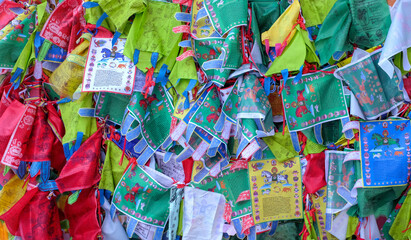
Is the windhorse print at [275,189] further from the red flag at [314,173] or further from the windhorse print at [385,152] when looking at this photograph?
the windhorse print at [385,152]

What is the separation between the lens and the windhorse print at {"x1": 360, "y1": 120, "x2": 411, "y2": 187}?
1272 millimetres

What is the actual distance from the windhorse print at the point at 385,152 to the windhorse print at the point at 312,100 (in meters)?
0.11

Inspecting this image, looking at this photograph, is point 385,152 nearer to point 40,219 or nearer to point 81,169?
point 81,169

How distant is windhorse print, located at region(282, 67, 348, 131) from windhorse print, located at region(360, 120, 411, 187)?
108 mm

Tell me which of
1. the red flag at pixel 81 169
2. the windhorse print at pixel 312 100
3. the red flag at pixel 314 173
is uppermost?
the windhorse print at pixel 312 100

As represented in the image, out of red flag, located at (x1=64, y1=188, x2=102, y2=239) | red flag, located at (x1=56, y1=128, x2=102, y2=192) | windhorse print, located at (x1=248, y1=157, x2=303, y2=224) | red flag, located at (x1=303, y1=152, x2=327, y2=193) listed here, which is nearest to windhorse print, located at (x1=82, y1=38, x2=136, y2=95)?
red flag, located at (x1=56, y1=128, x2=102, y2=192)

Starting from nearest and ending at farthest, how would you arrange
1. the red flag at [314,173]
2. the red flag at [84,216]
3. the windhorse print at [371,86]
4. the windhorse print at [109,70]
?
1. the windhorse print at [371,86]
2. the red flag at [314,173]
3. the windhorse print at [109,70]
4. the red flag at [84,216]

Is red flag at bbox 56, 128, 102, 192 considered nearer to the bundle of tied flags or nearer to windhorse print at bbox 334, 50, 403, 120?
the bundle of tied flags

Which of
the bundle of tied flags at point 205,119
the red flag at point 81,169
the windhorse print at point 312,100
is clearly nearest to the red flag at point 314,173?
the bundle of tied flags at point 205,119

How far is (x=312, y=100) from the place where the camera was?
1.36 meters

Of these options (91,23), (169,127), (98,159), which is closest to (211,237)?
(169,127)

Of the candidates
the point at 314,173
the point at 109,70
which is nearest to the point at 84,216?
the point at 109,70

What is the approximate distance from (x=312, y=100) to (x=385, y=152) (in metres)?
0.29

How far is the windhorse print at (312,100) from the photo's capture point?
133 centimetres
